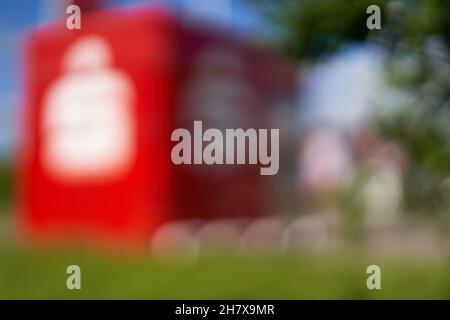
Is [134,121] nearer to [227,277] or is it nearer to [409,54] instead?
[227,277]

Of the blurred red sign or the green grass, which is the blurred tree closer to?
the green grass

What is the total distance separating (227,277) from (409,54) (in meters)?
2.70

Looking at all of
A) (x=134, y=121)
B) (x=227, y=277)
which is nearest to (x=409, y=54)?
(x=227, y=277)

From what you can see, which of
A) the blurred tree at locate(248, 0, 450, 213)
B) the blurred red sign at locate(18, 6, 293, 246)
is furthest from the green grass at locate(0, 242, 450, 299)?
the blurred tree at locate(248, 0, 450, 213)

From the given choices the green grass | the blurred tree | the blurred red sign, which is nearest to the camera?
the blurred tree

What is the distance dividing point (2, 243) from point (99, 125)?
175 cm

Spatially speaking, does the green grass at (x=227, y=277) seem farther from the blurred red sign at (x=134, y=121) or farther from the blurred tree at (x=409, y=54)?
the blurred tree at (x=409, y=54)

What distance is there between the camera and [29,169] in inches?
287

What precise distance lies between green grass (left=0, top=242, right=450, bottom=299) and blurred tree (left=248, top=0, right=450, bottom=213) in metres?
0.94

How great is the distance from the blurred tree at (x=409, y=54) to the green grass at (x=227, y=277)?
3.10 feet

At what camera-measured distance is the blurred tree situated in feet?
8.35

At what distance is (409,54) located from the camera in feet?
8.64

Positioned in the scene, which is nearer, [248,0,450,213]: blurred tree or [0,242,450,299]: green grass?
[248,0,450,213]: blurred tree
